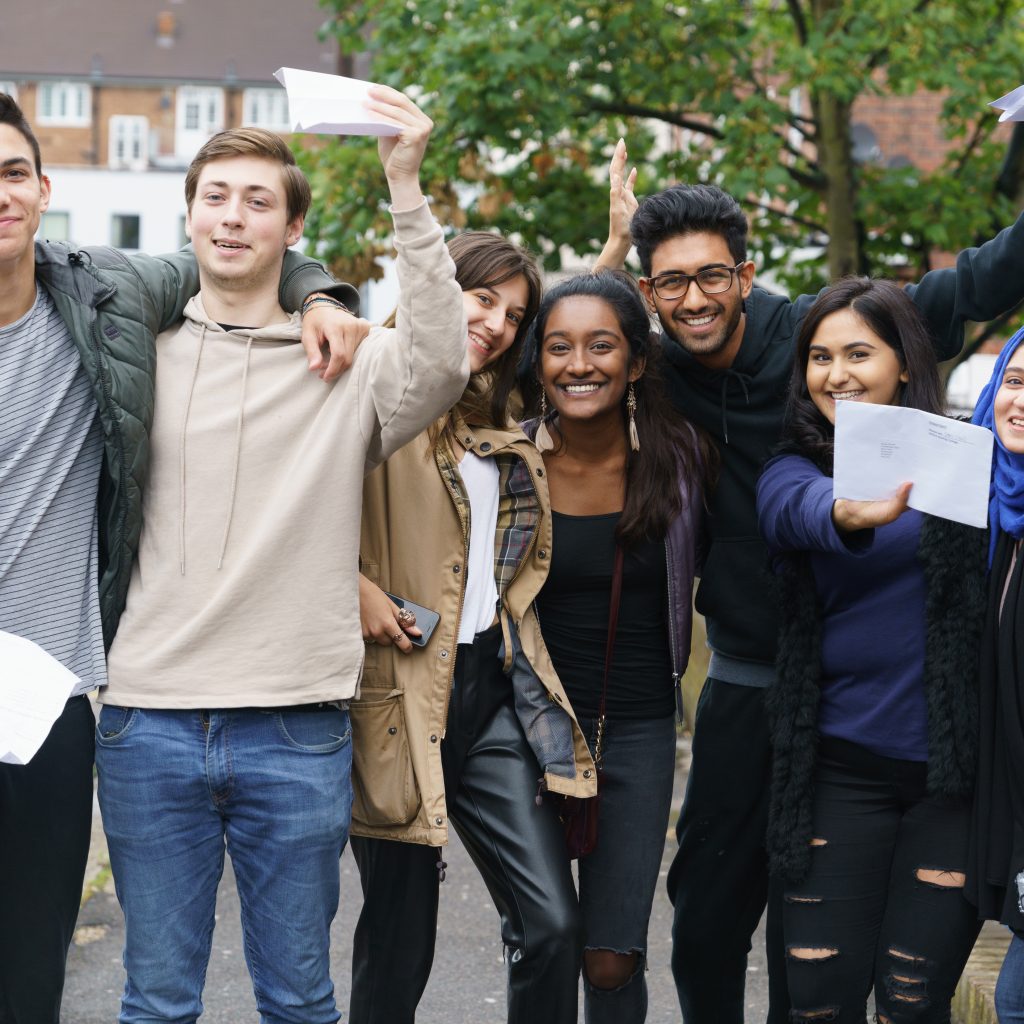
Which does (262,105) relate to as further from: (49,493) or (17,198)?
(49,493)

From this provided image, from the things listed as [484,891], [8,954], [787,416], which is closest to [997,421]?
[787,416]

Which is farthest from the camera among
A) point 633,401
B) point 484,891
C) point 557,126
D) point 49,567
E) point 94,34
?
point 94,34

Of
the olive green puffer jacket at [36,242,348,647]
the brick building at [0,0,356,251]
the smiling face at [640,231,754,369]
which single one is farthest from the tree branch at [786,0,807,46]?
the brick building at [0,0,356,251]

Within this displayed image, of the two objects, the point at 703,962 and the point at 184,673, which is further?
the point at 703,962

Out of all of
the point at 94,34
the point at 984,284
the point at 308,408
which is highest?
the point at 94,34

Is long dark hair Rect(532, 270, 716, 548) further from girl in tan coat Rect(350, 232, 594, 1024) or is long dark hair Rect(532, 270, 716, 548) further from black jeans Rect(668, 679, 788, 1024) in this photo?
black jeans Rect(668, 679, 788, 1024)

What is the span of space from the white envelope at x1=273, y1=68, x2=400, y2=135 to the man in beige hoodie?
0.34 ft

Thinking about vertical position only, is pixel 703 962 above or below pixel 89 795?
below

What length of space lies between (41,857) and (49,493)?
2.49 feet

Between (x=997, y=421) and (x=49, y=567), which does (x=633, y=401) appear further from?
(x=49, y=567)

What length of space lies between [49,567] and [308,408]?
0.63 m

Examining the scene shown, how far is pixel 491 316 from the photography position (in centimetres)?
388

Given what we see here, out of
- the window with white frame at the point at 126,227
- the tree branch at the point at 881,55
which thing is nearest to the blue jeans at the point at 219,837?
the tree branch at the point at 881,55

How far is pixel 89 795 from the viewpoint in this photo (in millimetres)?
3334
